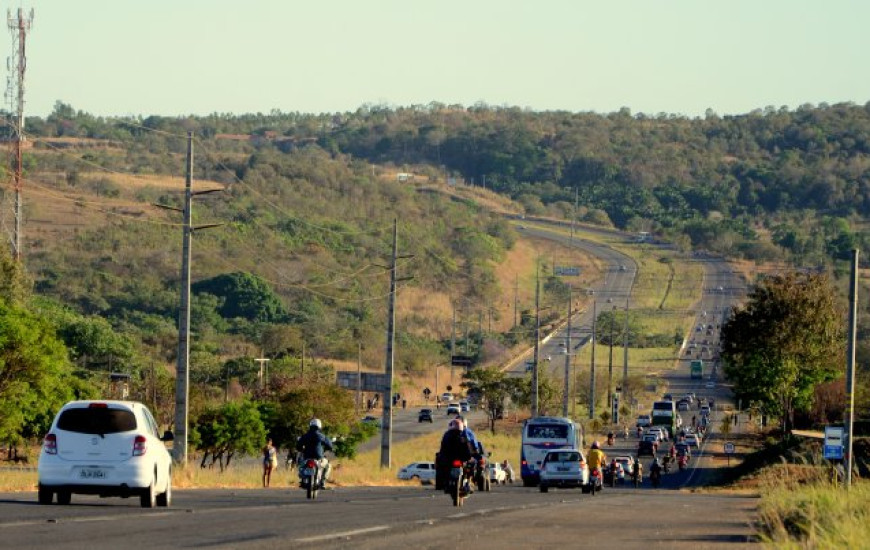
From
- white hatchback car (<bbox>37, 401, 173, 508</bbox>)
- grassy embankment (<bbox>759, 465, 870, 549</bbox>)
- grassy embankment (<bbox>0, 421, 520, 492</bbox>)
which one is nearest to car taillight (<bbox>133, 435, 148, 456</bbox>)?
white hatchback car (<bbox>37, 401, 173, 508</bbox>)

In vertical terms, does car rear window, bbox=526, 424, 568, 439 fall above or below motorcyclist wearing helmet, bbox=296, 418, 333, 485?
below

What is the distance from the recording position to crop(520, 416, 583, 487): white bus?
185 ft

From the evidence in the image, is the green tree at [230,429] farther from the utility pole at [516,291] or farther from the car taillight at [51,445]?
the utility pole at [516,291]

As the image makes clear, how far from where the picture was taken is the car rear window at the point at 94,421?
25.2 m

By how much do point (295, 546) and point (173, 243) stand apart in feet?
490

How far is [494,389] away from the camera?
10900cm

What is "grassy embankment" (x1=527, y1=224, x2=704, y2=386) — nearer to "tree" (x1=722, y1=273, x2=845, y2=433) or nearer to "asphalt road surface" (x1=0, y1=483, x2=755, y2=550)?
"tree" (x1=722, y1=273, x2=845, y2=433)

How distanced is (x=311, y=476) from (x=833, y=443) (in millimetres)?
15366

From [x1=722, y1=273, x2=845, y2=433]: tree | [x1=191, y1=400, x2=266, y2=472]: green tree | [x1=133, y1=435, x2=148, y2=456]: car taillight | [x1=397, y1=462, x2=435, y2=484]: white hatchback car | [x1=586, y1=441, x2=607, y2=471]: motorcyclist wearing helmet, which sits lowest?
[x1=397, y1=462, x2=435, y2=484]: white hatchback car

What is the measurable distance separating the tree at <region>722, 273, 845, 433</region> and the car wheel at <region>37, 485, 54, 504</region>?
60206 millimetres

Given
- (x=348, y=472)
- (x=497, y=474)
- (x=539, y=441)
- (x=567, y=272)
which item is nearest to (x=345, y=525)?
(x=348, y=472)

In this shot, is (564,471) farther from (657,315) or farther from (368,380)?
(657,315)

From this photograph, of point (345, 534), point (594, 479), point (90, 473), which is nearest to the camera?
point (345, 534)

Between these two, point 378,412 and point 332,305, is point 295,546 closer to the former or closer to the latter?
point 378,412
